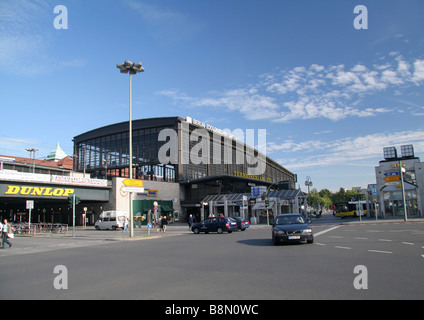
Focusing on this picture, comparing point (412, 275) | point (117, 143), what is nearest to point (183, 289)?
point (412, 275)

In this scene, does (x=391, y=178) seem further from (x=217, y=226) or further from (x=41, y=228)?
(x=41, y=228)

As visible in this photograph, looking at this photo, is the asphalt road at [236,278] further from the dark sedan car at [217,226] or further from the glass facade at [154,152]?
the glass facade at [154,152]

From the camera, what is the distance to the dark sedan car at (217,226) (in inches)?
1061

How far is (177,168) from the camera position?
59344 mm

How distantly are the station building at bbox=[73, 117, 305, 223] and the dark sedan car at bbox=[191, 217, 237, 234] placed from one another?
18792 mm

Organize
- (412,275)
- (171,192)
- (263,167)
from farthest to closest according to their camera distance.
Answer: (263,167) < (171,192) < (412,275)

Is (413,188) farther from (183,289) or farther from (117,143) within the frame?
(117,143)

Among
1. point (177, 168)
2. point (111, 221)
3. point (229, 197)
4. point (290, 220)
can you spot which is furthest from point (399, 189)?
point (111, 221)

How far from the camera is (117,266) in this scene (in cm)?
1058

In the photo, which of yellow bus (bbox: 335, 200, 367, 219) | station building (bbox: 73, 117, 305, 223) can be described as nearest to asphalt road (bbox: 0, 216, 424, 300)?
station building (bbox: 73, 117, 305, 223)

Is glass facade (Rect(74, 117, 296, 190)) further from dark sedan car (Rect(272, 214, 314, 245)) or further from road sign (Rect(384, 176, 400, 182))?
dark sedan car (Rect(272, 214, 314, 245))

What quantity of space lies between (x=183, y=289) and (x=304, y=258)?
204 inches

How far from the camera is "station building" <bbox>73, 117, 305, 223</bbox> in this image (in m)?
51.0
